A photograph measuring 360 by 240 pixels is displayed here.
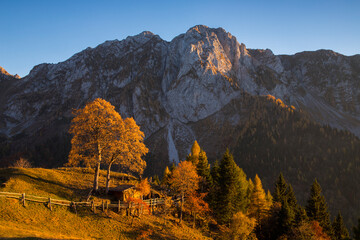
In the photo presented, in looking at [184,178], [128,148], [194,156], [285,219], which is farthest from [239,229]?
[194,156]

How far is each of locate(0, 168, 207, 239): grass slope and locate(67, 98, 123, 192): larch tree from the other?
5.46 meters

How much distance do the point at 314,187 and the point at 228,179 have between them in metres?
18.6

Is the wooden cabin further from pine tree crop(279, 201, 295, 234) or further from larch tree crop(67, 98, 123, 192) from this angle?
pine tree crop(279, 201, 295, 234)

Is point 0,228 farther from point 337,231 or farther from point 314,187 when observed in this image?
point 337,231

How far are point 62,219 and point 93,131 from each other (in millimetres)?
13317

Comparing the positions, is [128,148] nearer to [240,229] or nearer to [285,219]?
[240,229]

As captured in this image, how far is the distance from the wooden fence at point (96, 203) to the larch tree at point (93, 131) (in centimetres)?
406

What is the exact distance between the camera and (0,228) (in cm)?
2216

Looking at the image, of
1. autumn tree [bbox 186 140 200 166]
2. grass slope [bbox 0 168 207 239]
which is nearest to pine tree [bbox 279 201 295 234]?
grass slope [bbox 0 168 207 239]

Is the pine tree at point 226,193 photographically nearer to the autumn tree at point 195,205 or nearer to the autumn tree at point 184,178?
the autumn tree at point 195,205

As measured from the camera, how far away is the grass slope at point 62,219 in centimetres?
2578

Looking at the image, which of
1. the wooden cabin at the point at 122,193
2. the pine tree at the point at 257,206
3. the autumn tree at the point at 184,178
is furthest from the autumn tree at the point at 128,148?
the pine tree at the point at 257,206

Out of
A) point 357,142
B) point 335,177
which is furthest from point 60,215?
point 357,142

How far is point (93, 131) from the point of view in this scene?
37.8 m
